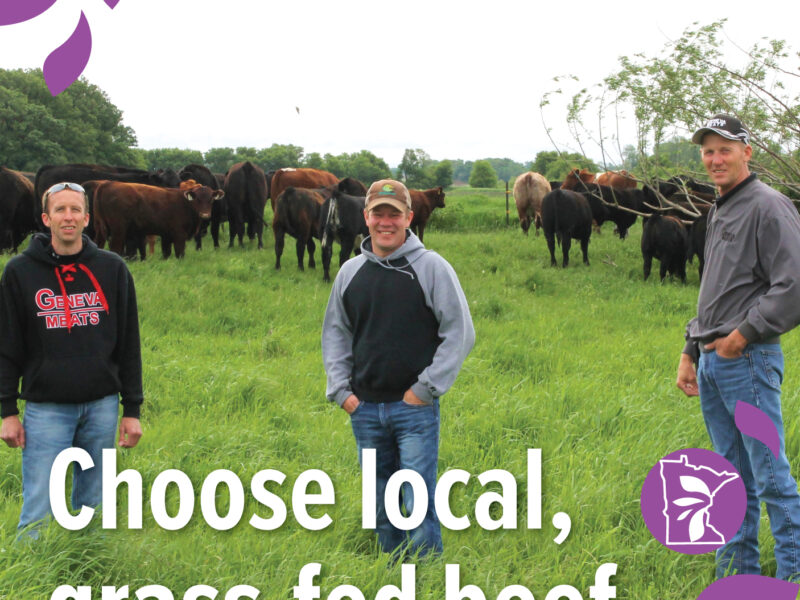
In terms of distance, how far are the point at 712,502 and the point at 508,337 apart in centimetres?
504

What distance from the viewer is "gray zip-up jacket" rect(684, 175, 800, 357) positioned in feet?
9.22

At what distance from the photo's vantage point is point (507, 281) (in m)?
12.7

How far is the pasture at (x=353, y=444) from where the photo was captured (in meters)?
3.04

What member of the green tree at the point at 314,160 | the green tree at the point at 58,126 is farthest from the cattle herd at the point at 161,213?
the green tree at the point at 314,160

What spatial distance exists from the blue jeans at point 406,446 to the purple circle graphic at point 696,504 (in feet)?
3.75

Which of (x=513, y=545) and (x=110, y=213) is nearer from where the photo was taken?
(x=513, y=545)

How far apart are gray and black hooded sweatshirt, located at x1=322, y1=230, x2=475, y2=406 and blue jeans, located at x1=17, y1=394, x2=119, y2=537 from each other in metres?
1.02

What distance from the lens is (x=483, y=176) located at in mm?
92812

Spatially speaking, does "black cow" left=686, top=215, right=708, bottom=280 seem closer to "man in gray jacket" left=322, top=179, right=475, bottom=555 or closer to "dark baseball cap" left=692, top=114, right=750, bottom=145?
"dark baseball cap" left=692, top=114, right=750, bottom=145

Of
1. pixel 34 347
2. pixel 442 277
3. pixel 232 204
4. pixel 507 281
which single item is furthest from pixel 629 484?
pixel 232 204

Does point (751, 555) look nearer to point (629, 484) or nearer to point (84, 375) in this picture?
point (629, 484)

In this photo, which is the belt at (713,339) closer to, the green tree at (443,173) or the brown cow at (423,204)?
the brown cow at (423,204)

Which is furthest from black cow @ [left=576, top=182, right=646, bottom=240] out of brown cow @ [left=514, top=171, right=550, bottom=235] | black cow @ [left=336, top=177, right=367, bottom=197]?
black cow @ [left=336, top=177, right=367, bottom=197]

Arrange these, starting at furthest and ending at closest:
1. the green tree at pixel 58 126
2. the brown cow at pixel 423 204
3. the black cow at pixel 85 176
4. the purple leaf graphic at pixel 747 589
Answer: the green tree at pixel 58 126
the brown cow at pixel 423 204
the black cow at pixel 85 176
the purple leaf graphic at pixel 747 589
